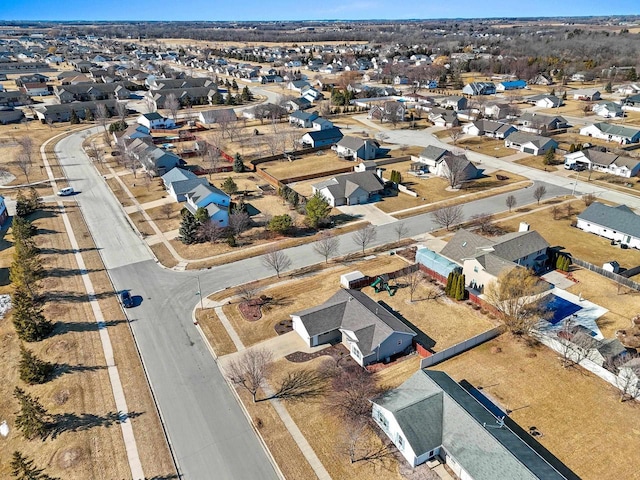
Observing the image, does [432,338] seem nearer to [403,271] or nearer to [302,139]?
[403,271]

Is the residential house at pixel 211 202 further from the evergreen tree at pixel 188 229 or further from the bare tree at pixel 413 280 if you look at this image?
the bare tree at pixel 413 280

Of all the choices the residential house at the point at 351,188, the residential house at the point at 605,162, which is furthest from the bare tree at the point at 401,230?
the residential house at the point at 605,162

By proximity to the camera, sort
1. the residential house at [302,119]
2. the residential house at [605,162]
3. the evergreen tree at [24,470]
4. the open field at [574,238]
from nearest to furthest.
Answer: the evergreen tree at [24,470]
the open field at [574,238]
the residential house at [605,162]
the residential house at [302,119]

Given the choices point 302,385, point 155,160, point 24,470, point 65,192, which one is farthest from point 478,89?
point 24,470

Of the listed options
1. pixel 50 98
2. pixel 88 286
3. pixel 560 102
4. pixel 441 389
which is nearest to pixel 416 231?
pixel 441 389

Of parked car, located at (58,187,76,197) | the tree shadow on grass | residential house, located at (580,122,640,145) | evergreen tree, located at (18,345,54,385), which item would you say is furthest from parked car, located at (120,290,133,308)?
residential house, located at (580,122,640,145)
